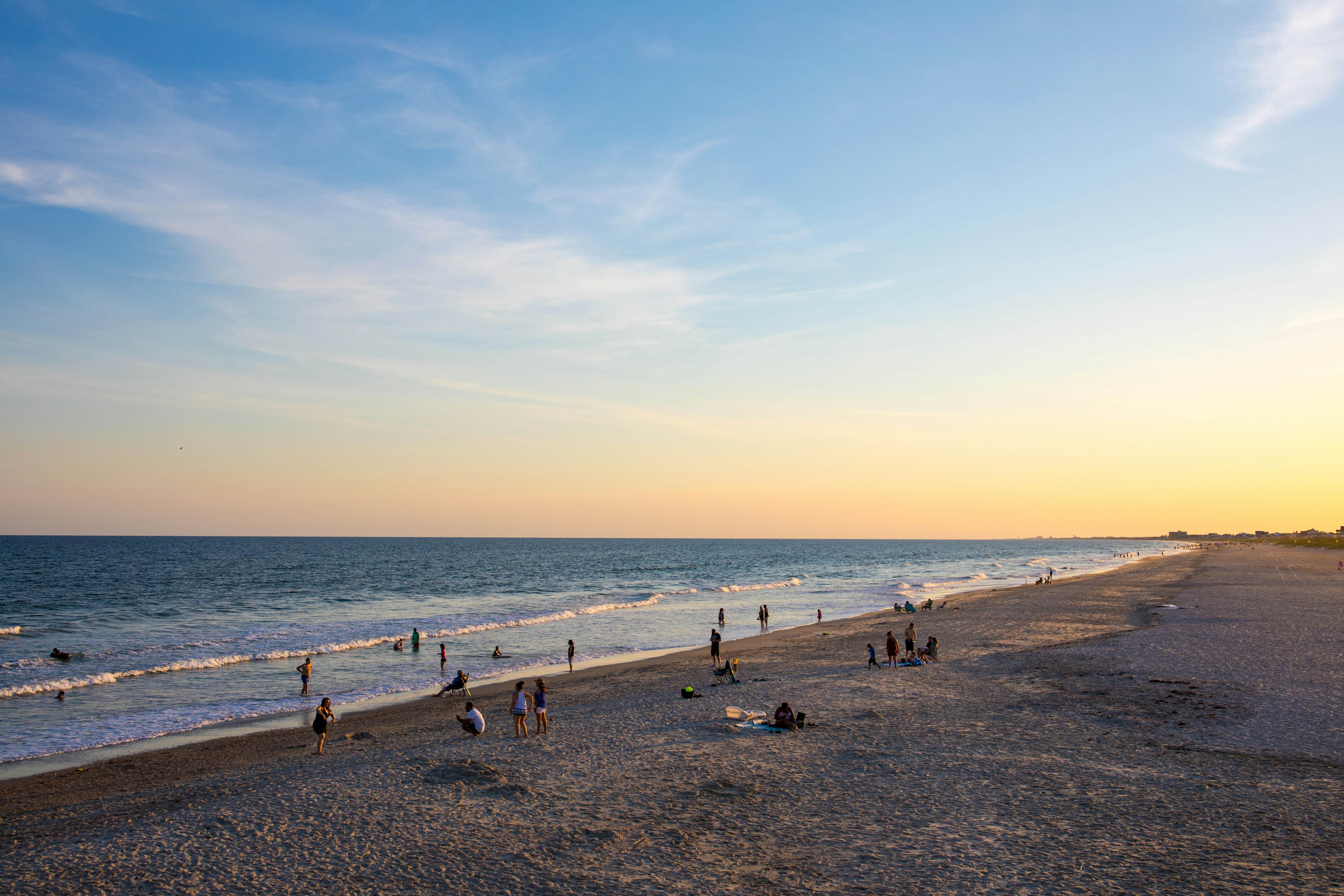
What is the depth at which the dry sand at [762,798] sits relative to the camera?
11547mm

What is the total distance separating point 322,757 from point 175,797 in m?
3.75

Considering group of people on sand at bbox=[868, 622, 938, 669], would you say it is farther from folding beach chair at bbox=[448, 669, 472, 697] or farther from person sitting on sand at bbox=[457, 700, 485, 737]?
person sitting on sand at bbox=[457, 700, 485, 737]

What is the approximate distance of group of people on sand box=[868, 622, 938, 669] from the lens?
29672 millimetres

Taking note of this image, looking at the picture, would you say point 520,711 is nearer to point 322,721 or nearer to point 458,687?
point 322,721

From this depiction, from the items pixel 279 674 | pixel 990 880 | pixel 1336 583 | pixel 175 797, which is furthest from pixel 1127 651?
pixel 1336 583

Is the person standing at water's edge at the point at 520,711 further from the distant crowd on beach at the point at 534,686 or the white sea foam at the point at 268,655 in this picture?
the white sea foam at the point at 268,655

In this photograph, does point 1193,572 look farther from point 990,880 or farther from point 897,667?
point 990,880

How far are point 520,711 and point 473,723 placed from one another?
1458 millimetres

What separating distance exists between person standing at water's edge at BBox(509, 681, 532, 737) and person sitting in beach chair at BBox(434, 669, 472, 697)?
804 cm

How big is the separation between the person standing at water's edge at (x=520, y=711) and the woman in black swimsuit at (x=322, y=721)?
4.86 metres

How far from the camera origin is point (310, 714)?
25.8m

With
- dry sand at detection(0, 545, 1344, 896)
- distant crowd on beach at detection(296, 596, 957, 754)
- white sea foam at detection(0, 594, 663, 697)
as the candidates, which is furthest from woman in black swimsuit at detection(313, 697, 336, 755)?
white sea foam at detection(0, 594, 663, 697)

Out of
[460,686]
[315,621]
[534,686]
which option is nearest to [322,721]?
[460,686]

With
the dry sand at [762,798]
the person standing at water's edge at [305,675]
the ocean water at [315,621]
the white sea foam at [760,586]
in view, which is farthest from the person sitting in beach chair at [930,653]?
the white sea foam at [760,586]
